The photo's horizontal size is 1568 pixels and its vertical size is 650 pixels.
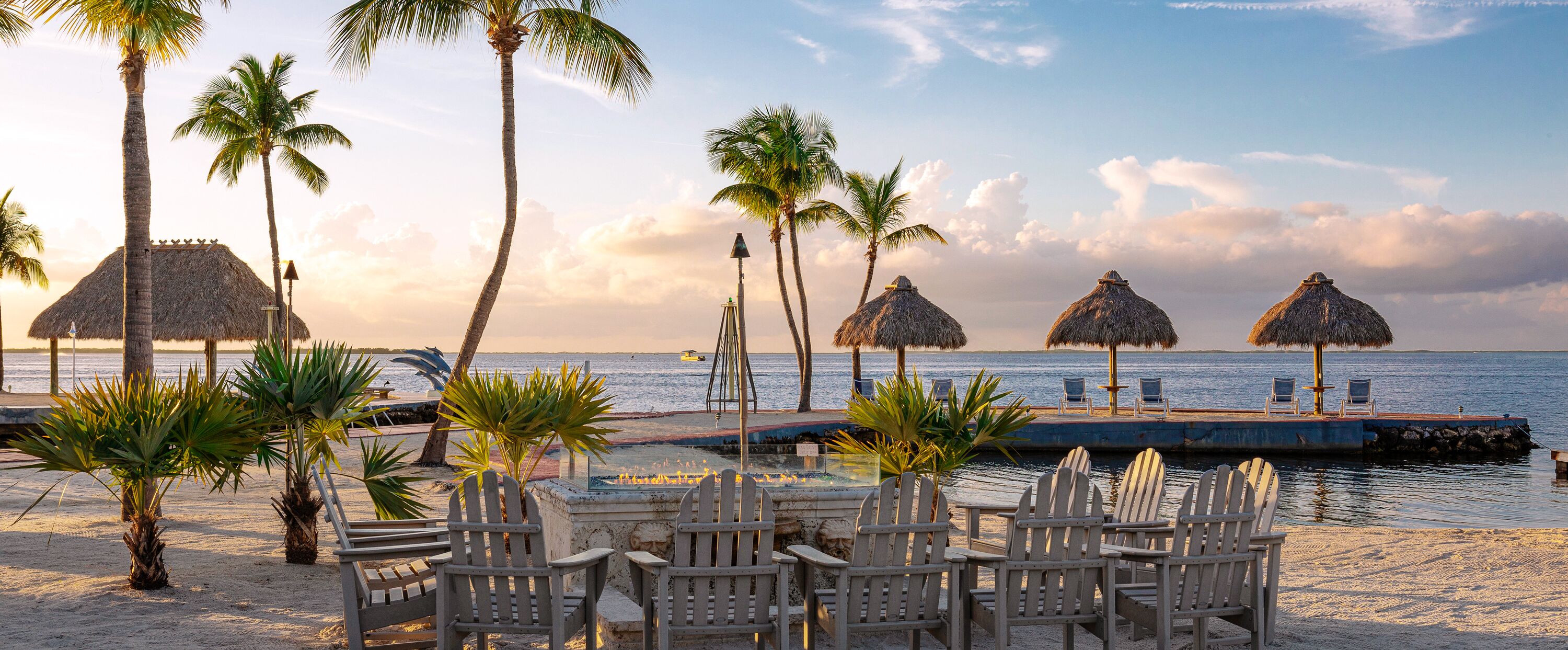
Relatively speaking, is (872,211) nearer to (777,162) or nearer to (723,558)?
(777,162)

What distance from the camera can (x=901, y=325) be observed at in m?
24.8

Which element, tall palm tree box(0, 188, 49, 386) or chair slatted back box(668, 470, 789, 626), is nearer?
chair slatted back box(668, 470, 789, 626)

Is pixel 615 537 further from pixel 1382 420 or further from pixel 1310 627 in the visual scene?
pixel 1382 420

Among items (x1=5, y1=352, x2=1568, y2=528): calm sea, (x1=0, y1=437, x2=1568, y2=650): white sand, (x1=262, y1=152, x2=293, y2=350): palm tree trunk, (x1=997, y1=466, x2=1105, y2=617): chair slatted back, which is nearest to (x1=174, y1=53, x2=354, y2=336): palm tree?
(x1=262, y1=152, x2=293, y2=350): palm tree trunk

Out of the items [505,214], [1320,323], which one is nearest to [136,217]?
[505,214]

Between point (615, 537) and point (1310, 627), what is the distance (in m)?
3.67

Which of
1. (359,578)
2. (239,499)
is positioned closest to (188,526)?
(239,499)

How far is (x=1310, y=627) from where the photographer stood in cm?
512

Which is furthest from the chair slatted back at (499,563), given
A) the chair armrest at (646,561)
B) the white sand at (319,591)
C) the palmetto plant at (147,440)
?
the palmetto plant at (147,440)

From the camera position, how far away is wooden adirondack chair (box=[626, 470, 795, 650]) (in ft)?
12.6

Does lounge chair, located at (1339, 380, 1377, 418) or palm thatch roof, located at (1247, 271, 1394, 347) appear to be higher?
palm thatch roof, located at (1247, 271, 1394, 347)

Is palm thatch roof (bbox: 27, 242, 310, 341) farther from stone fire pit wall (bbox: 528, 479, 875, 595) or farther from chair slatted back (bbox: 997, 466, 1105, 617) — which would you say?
chair slatted back (bbox: 997, 466, 1105, 617)

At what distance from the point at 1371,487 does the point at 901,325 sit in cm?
1176

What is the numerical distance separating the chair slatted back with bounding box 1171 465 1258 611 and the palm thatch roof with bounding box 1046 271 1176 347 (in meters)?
19.9
